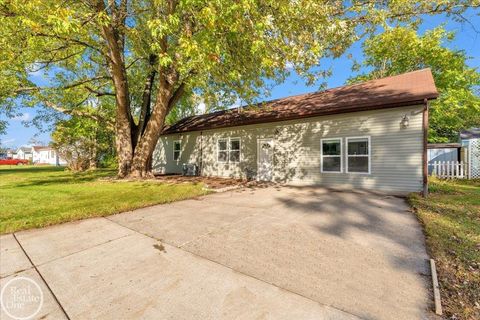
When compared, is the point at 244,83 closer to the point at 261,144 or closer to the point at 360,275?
the point at 261,144

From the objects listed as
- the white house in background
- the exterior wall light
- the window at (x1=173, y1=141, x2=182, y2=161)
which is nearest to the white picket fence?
the exterior wall light

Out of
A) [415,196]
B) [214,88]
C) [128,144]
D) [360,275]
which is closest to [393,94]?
[415,196]

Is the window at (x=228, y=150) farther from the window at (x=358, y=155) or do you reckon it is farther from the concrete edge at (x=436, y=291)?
the concrete edge at (x=436, y=291)

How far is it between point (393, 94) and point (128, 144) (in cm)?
1231

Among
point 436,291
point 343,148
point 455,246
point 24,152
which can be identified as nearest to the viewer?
point 436,291

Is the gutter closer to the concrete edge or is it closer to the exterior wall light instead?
the exterior wall light

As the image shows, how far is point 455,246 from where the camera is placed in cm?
373

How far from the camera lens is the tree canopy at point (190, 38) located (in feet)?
17.8

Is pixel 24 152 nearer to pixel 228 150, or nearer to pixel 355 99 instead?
pixel 228 150

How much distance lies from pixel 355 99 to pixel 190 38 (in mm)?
7264

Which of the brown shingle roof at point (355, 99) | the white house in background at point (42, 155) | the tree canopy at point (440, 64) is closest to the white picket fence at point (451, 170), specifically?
the brown shingle roof at point (355, 99)

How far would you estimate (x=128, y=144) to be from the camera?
12.4 m

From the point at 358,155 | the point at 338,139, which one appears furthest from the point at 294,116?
the point at 358,155

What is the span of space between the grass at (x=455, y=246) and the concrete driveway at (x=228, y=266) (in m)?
0.21
